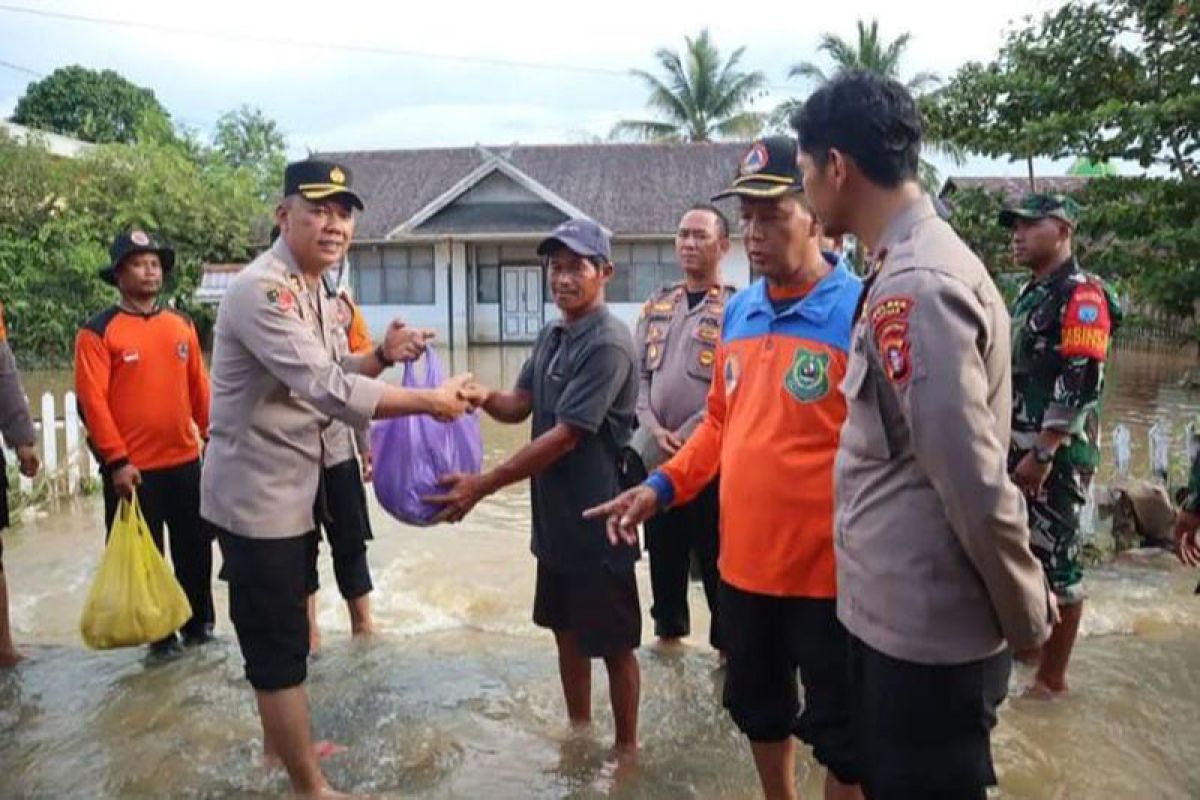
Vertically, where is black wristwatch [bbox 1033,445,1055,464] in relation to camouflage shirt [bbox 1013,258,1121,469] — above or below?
below

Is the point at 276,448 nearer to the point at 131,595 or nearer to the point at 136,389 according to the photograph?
the point at 131,595

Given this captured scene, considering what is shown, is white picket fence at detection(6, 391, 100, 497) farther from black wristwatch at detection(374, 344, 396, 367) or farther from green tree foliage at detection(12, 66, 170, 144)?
green tree foliage at detection(12, 66, 170, 144)

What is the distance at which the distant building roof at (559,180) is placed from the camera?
1034 inches

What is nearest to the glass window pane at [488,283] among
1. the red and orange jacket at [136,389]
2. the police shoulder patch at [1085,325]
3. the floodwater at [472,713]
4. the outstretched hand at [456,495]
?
the floodwater at [472,713]

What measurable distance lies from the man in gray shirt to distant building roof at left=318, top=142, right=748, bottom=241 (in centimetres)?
2194

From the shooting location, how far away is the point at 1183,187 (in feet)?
24.4

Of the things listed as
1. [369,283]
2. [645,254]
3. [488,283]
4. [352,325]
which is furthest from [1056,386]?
[369,283]

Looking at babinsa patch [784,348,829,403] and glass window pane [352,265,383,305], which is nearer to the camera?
babinsa patch [784,348,829,403]

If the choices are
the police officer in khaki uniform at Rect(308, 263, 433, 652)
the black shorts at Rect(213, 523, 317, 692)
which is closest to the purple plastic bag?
the black shorts at Rect(213, 523, 317, 692)

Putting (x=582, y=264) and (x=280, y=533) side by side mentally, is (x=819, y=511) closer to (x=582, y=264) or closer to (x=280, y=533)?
(x=582, y=264)

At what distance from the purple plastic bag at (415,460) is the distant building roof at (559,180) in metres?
22.0

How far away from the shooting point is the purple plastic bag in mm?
3619

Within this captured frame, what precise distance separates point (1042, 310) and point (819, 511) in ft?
6.57

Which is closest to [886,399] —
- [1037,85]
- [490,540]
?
[490,540]
